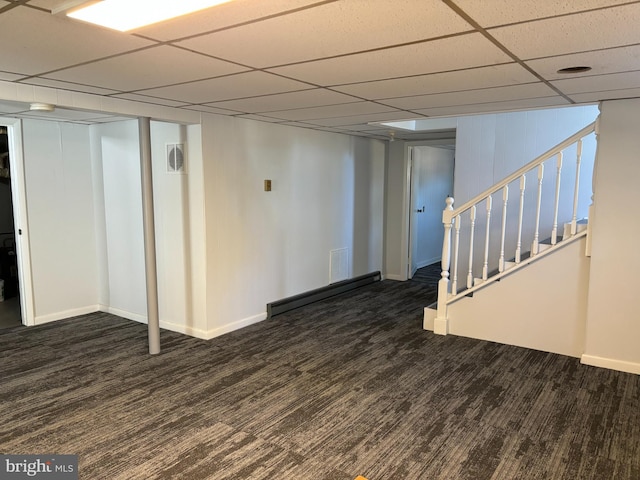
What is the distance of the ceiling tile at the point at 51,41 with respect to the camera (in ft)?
5.87

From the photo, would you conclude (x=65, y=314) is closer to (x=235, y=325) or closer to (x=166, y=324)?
(x=166, y=324)

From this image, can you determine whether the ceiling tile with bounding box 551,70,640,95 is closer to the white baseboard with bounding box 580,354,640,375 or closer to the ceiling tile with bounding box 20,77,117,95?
the white baseboard with bounding box 580,354,640,375

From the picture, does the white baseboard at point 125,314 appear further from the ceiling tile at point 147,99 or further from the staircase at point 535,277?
the staircase at point 535,277

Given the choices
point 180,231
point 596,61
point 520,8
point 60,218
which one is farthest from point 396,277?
point 520,8

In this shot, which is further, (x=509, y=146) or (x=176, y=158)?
(x=509, y=146)

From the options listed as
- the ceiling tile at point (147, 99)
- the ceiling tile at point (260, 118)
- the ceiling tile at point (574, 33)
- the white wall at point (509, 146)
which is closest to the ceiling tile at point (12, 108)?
the ceiling tile at point (147, 99)

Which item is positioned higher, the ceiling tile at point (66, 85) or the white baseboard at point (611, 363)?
the ceiling tile at point (66, 85)

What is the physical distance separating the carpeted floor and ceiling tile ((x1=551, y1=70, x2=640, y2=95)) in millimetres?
2105

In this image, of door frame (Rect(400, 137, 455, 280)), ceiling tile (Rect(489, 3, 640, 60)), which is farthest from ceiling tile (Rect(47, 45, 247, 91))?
door frame (Rect(400, 137, 455, 280))

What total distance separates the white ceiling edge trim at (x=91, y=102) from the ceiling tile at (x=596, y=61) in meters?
2.79

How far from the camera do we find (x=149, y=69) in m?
2.54

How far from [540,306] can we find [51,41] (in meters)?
4.00

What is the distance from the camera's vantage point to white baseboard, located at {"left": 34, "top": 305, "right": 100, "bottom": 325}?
4.77m

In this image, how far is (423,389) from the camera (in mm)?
3281
